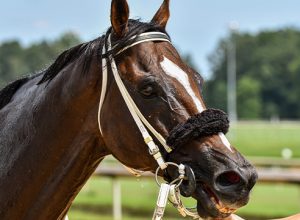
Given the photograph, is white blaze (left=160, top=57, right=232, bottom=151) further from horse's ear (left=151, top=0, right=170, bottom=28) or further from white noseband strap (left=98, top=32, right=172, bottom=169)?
horse's ear (left=151, top=0, right=170, bottom=28)

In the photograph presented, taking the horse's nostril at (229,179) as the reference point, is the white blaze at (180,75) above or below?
above

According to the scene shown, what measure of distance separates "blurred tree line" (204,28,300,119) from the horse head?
66.3 m

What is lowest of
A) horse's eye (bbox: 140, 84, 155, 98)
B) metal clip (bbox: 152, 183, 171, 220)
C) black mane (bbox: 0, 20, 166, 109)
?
metal clip (bbox: 152, 183, 171, 220)

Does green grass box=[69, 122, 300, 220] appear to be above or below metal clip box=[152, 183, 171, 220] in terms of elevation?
below

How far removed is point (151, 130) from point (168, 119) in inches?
3.7

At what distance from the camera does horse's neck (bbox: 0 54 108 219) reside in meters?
3.08

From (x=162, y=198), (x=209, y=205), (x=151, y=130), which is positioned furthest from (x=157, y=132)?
(x=209, y=205)

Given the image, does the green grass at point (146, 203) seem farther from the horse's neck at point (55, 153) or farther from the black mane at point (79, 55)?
the horse's neck at point (55, 153)

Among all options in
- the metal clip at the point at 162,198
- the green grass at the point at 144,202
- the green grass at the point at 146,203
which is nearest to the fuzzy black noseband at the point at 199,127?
the metal clip at the point at 162,198

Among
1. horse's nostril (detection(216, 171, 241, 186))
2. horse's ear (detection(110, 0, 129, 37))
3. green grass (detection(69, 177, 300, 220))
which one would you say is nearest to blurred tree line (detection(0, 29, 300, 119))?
green grass (detection(69, 177, 300, 220))

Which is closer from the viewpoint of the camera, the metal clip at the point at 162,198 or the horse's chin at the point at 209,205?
the horse's chin at the point at 209,205

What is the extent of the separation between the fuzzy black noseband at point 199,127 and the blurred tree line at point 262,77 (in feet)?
218

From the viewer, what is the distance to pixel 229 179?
8.57 feet

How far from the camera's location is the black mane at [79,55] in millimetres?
3025
